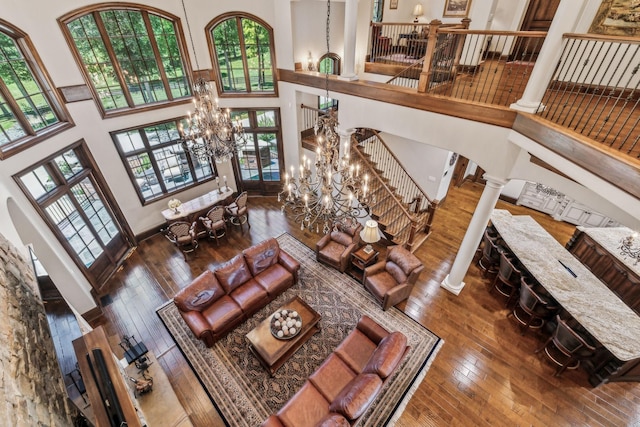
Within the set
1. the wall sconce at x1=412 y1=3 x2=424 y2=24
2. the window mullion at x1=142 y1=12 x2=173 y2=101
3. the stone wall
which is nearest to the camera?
the stone wall

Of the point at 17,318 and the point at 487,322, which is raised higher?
the point at 17,318

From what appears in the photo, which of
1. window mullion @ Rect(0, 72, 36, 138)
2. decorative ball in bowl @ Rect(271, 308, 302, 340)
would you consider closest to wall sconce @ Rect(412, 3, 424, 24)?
decorative ball in bowl @ Rect(271, 308, 302, 340)

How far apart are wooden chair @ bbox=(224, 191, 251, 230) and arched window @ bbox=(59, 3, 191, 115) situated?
2866 millimetres

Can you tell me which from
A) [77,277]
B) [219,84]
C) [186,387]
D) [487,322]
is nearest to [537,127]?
[487,322]

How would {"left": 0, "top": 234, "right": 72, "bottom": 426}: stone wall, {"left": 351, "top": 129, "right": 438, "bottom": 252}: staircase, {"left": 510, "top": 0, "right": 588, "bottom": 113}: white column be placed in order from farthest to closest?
1. {"left": 351, "top": 129, "right": 438, "bottom": 252}: staircase
2. {"left": 510, "top": 0, "right": 588, "bottom": 113}: white column
3. {"left": 0, "top": 234, "right": 72, "bottom": 426}: stone wall

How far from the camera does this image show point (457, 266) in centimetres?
552

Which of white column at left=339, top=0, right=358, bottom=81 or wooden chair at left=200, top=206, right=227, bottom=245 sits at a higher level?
white column at left=339, top=0, right=358, bottom=81

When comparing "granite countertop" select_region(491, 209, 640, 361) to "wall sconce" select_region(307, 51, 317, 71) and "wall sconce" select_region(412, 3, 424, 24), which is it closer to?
"wall sconce" select_region(412, 3, 424, 24)

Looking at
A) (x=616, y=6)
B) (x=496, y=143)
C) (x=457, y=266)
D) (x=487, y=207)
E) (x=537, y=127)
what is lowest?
(x=457, y=266)

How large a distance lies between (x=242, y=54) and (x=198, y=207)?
13.4 feet

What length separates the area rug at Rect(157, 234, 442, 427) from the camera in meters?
4.11

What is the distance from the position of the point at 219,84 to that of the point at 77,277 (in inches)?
211

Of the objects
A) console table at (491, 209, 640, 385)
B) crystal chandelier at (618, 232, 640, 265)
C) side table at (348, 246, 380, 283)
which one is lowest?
side table at (348, 246, 380, 283)

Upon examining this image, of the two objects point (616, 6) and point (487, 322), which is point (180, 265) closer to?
point (487, 322)
